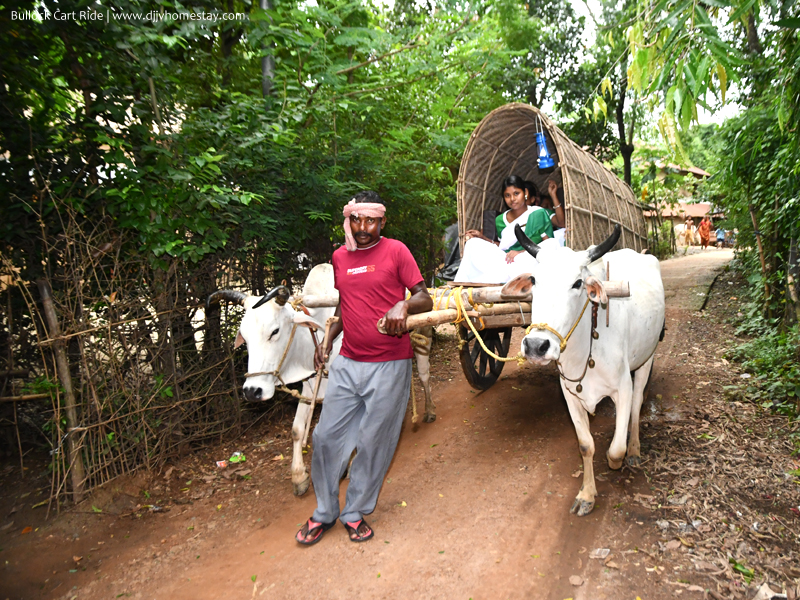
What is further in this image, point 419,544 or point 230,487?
point 230,487

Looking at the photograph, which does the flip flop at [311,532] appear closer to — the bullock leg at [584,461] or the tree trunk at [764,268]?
the bullock leg at [584,461]

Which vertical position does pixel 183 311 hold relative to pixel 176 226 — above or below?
below

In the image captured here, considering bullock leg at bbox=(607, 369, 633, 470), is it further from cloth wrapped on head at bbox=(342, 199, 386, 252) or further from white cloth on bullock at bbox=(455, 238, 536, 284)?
cloth wrapped on head at bbox=(342, 199, 386, 252)

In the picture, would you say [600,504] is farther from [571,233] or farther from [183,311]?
[183,311]

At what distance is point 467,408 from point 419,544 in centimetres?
233

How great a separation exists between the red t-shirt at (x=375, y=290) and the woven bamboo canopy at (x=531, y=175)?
1967 mm

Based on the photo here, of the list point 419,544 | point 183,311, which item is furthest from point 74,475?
point 419,544

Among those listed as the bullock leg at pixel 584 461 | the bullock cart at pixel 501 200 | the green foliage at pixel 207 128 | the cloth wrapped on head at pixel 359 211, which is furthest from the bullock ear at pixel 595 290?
the green foliage at pixel 207 128

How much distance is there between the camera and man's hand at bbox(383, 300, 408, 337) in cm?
285

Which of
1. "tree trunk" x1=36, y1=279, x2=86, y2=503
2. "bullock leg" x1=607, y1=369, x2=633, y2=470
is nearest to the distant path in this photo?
"bullock leg" x1=607, y1=369, x2=633, y2=470

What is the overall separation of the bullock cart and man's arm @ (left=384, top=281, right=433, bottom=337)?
461 mm

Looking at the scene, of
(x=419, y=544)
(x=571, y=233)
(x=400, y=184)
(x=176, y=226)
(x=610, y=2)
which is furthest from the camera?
(x=610, y=2)

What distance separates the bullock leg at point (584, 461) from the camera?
3400mm

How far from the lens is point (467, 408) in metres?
5.45
